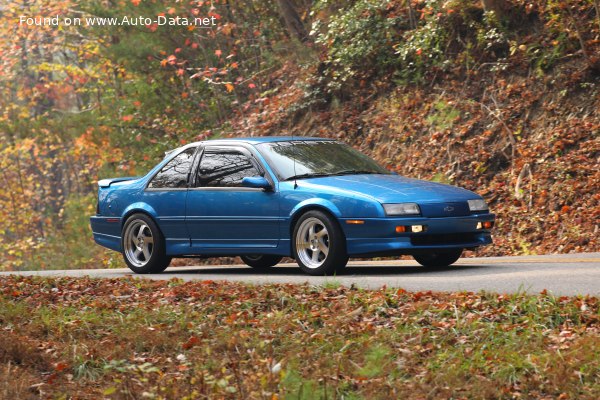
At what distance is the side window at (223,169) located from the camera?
13.6m

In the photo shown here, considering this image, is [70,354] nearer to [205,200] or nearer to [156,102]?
[205,200]

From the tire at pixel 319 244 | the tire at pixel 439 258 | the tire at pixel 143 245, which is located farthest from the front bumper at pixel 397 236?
the tire at pixel 143 245

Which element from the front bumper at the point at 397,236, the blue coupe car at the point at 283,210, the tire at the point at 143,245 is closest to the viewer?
the front bumper at the point at 397,236

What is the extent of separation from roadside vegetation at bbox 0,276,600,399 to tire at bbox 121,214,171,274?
378 cm

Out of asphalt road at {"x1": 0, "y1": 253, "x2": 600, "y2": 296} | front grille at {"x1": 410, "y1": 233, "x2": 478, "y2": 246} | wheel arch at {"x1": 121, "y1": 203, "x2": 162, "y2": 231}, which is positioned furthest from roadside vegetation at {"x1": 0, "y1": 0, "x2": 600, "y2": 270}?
wheel arch at {"x1": 121, "y1": 203, "x2": 162, "y2": 231}

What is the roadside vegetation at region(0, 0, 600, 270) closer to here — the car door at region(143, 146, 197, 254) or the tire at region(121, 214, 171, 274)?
the car door at region(143, 146, 197, 254)

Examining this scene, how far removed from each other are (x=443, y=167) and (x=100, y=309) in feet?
34.2

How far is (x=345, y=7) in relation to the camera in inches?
914

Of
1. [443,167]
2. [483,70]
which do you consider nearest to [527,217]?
[443,167]

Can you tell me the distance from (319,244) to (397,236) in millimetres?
973

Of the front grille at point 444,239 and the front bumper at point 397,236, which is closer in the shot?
the front bumper at point 397,236

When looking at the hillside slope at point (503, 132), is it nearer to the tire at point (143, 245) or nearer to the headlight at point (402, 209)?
the headlight at point (402, 209)

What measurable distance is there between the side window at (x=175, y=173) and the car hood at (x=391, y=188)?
6.62 feet

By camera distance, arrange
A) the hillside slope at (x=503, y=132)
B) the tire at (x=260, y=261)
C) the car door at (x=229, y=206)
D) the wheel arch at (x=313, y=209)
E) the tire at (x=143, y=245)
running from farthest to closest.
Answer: the hillside slope at (x=503, y=132) < the tire at (x=260, y=261) < the tire at (x=143, y=245) < the car door at (x=229, y=206) < the wheel arch at (x=313, y=209)
